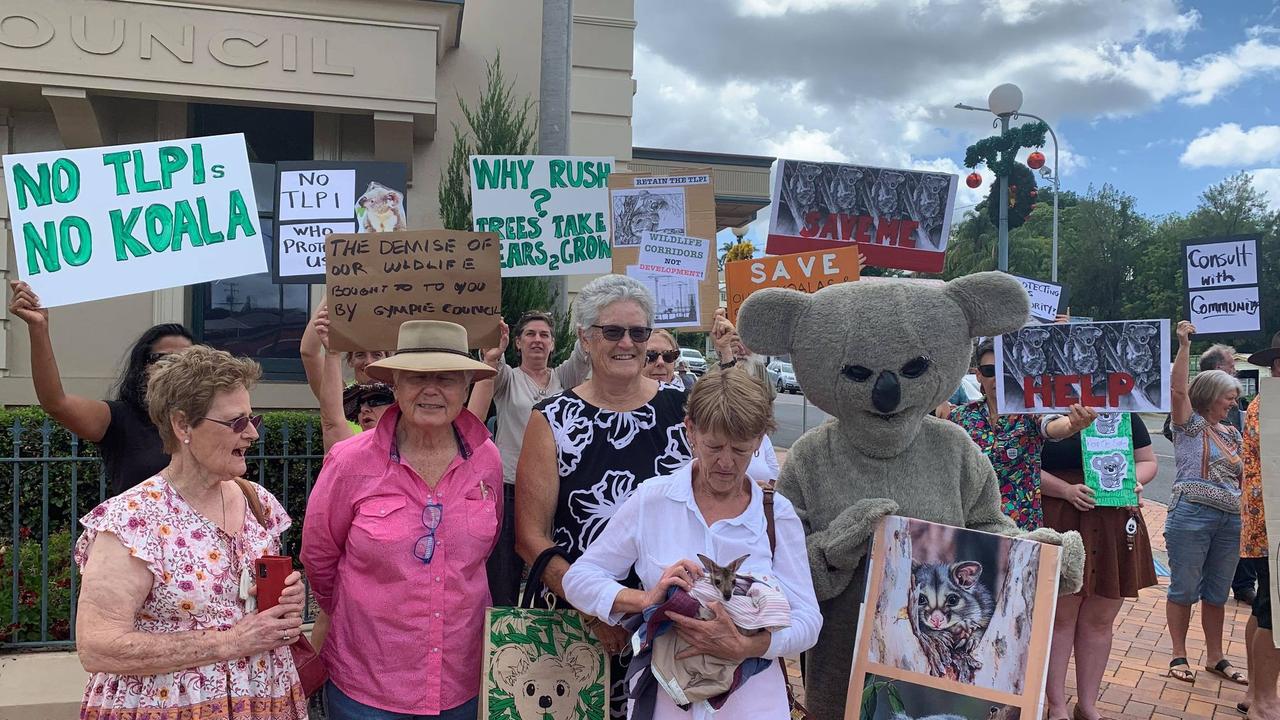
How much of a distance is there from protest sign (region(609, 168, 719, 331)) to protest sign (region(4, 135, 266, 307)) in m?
1.89

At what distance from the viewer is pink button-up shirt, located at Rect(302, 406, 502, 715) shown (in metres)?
2.32

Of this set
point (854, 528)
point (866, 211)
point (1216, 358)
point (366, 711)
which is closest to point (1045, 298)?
point (866, 211)

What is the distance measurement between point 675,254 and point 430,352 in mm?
2302

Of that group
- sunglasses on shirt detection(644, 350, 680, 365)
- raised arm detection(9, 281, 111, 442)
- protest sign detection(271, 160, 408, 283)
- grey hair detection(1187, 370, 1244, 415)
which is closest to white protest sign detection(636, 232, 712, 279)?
sunglasses on shirt detection(644, 350, 680, 365)

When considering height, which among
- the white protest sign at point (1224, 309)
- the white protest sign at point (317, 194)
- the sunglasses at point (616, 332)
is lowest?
the sunglasses at point (616, 332)

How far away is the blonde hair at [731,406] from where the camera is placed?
2.10 meters

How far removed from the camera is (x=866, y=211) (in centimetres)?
431

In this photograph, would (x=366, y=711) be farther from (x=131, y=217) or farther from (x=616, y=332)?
(x=131, y=217)

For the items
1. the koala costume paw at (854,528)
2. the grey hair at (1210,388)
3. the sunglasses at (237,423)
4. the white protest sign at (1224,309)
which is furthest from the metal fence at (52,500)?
the white protest sign at (1224,309)

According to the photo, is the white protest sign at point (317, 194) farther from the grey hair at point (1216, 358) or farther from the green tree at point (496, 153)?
the grey hair at point (1216, 358)

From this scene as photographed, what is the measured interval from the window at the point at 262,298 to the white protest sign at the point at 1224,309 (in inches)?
270

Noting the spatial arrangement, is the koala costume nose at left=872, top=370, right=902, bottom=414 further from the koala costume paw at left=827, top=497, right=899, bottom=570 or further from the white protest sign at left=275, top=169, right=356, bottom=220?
the white protest sign at left=275, top=169, right=356, bottom=220

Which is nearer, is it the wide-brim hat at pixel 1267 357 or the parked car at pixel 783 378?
the wide-brim hat at pixel 1267 357

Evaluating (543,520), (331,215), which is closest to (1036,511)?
(543,520)
